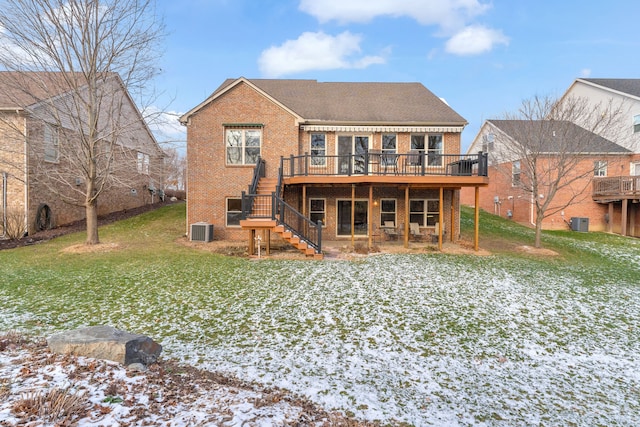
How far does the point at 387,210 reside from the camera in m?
16.6

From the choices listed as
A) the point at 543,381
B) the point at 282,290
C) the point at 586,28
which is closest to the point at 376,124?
the point at 282,290

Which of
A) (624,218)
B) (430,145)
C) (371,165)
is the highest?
(430,145)

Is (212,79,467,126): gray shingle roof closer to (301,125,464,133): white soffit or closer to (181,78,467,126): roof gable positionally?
(181,78,467,126): roof gable

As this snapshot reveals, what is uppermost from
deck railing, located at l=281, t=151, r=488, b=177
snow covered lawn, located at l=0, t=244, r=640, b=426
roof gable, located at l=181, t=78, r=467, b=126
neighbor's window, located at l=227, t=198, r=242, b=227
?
roof gable, located at l=181, t=78, r=467, b=126

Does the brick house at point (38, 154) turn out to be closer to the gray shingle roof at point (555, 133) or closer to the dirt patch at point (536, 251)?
the dirt patch at point (536, 251)

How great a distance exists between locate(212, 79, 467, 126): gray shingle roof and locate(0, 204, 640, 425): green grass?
7394 mm

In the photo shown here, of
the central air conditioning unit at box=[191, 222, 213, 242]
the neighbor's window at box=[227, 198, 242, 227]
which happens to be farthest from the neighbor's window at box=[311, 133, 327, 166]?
the central air conditioning unit at box=[191, 222, 213, 242]

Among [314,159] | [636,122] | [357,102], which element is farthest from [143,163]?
[636,122]

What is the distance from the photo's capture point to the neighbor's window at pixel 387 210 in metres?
16.5

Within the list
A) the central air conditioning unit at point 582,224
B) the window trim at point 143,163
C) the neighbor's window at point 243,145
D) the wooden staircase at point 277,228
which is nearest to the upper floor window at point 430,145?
the neighbor's window at point 243,145

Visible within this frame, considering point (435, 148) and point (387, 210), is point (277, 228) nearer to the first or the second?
point (387, 210)

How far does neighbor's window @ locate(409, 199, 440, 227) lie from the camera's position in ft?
54.5

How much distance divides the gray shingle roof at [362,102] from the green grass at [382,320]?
7394 mm

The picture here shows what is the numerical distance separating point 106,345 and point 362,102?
53.6ft
